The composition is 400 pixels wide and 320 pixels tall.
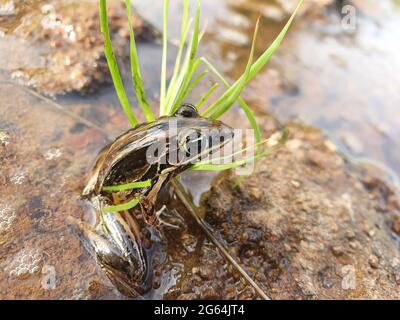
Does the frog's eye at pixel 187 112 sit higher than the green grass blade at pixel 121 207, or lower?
higher

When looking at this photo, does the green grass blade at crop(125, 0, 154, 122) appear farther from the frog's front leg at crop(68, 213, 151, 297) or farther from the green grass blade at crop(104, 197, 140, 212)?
the frog's front leg at crop(68, 213, 151, 297)

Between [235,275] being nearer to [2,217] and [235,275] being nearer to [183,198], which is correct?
[183,198]

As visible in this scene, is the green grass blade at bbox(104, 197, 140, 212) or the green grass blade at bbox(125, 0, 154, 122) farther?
the green grass blade at bbox(125, 0, 154, 122)

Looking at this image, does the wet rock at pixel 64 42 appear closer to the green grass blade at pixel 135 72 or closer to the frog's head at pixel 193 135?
the green grass blade at pixel 135 72

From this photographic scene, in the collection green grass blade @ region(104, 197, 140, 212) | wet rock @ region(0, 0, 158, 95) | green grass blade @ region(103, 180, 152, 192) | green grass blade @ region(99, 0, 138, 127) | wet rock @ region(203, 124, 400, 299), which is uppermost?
green grass blade @ region(99, 0, 138, 127)

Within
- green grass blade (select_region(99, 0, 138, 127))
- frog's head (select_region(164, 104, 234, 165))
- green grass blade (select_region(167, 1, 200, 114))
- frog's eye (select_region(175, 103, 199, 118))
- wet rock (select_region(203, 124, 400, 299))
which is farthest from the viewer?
wet rock (select_region(203, 124, 400, 299))

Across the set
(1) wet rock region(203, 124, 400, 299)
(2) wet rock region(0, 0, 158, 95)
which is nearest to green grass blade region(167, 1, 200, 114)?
(1) wet rock region(203, 124, 400, 299)

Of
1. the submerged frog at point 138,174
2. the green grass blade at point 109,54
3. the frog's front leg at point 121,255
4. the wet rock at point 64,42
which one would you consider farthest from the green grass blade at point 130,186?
the wet rock at point 64,42
